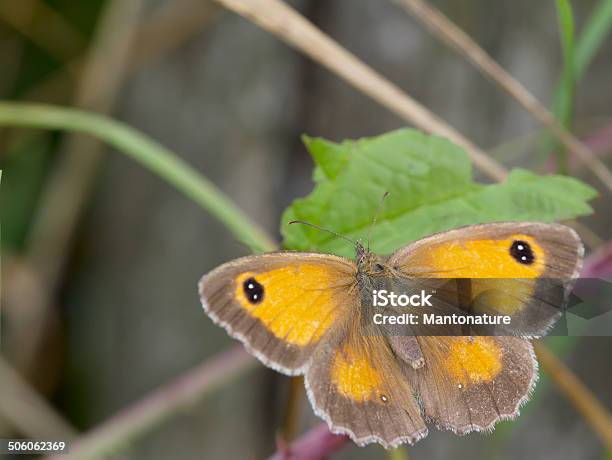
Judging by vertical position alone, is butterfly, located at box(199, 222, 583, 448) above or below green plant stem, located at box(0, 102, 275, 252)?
below

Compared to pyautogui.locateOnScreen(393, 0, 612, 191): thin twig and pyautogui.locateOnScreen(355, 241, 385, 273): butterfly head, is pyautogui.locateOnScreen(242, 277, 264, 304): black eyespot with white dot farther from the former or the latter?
pyautogui.locateOnScreen(393, 0, 612, 191): thin twig

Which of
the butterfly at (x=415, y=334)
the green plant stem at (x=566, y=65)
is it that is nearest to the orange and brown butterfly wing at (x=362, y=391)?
the butterfly at (x=415, y=334)

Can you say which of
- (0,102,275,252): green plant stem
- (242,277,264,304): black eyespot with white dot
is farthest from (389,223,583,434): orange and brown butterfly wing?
(0,102,275,252): green plant stem

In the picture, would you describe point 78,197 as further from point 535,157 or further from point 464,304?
point 464,304

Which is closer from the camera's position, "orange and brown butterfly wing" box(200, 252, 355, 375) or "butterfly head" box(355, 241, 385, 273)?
"orange and brown butterfly wing" box(200, 252, 355, 375)

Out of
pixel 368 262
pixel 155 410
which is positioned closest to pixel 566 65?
pixel 368 262
